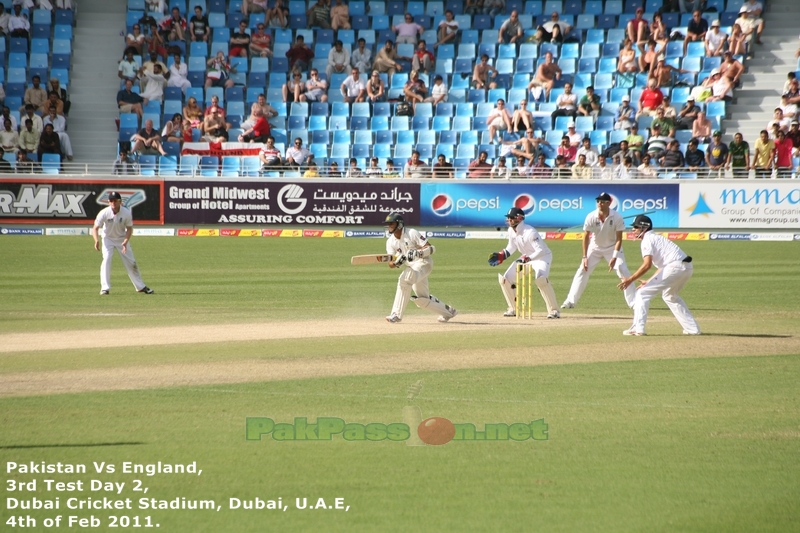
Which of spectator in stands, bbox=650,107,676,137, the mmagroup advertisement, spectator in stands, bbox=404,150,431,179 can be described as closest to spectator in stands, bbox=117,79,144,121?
A: the mmagroup advertisement

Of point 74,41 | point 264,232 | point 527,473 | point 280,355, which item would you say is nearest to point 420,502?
point 527,473

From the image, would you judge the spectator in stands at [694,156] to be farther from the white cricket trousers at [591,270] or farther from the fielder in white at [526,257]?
the fielder in white at [526,257]

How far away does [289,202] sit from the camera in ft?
88.3

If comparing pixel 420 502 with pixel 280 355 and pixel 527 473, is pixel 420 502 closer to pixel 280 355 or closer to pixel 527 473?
pixel 527 473

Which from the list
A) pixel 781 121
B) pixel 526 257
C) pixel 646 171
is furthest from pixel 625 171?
pixel 526 257

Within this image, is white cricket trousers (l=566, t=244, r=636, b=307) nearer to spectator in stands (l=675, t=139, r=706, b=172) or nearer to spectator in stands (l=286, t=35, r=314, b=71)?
spectator in stands (l=675, t=139, r=706, b=172)

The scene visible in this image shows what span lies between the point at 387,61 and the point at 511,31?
4.16m

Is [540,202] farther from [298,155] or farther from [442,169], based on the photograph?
[298,155]

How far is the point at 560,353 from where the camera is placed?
427 inches

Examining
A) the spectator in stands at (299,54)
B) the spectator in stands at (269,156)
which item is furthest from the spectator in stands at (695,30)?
the spectator in stands at (269,156)

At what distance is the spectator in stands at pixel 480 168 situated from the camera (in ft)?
87.1

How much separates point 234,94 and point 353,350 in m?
21.2

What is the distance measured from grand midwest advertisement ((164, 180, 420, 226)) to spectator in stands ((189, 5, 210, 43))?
7.03 m

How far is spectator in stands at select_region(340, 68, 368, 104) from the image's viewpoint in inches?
1193
